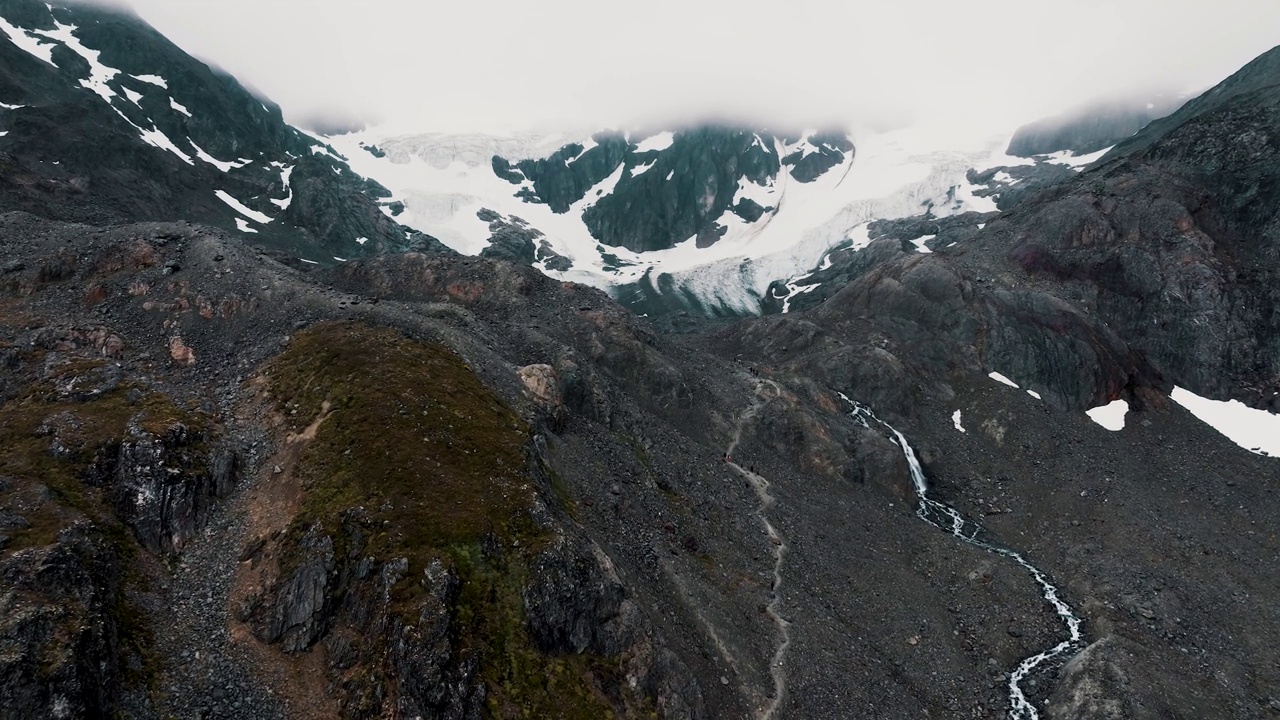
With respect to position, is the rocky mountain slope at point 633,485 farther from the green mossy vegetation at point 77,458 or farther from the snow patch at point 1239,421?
the snow patch at point 1239,421

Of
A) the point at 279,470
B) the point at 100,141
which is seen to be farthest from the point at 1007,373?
the point at 100,141

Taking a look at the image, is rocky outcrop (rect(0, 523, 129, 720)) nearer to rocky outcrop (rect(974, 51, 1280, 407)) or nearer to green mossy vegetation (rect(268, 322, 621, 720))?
green mossy vegetation (rect(268, 322, 621, 720))

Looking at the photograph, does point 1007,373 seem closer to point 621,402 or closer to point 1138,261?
point 1138,261

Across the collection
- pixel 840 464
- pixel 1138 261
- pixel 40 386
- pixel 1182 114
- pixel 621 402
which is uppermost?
pixel 1182 114

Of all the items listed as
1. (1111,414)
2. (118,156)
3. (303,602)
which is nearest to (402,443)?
(303,602)

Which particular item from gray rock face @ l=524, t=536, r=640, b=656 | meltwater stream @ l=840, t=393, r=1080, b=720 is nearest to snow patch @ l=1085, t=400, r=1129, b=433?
meltwater stream @ l=840, t=393, r=1080, b=720

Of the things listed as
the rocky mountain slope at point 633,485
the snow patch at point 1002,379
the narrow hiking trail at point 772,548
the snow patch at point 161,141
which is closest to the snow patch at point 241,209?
the snow patch at point 161,141
